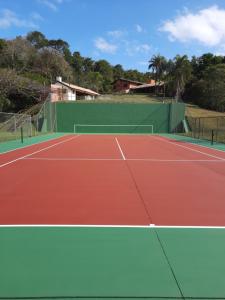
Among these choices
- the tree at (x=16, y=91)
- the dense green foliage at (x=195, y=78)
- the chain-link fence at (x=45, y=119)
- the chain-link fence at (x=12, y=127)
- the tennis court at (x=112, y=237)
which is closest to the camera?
the tennis court at (x=112, y=237)

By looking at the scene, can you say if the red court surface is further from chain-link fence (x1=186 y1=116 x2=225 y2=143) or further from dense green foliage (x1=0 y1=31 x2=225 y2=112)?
dense green foliage (x1=0 y1=31 x2=225 y2=112)

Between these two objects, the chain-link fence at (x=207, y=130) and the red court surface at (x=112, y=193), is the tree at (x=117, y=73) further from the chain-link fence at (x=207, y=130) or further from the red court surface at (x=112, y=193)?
the red court surface at (x=112, y=193)

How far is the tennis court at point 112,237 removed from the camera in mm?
3754

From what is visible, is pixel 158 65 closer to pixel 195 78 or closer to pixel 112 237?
pixel 195 78

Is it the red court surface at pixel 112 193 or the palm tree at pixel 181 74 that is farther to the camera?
the palm tree at pixel 181 74

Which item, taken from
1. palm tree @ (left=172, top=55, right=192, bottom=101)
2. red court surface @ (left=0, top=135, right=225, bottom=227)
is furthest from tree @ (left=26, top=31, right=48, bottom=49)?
red court surface @ (left=0, top=135, right=225, bottom=227)

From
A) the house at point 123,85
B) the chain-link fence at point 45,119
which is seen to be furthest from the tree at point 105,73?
the chain-link fence at point 45,119

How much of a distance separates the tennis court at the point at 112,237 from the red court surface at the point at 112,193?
0.02m

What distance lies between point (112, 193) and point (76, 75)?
84385 millimetres

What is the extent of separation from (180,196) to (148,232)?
272 cm

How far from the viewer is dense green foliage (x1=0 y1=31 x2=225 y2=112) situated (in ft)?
141

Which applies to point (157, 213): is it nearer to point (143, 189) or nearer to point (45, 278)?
point (143, 189)

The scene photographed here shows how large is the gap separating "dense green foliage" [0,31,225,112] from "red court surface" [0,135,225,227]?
29267 millimetres

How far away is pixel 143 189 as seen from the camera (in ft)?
28.8
